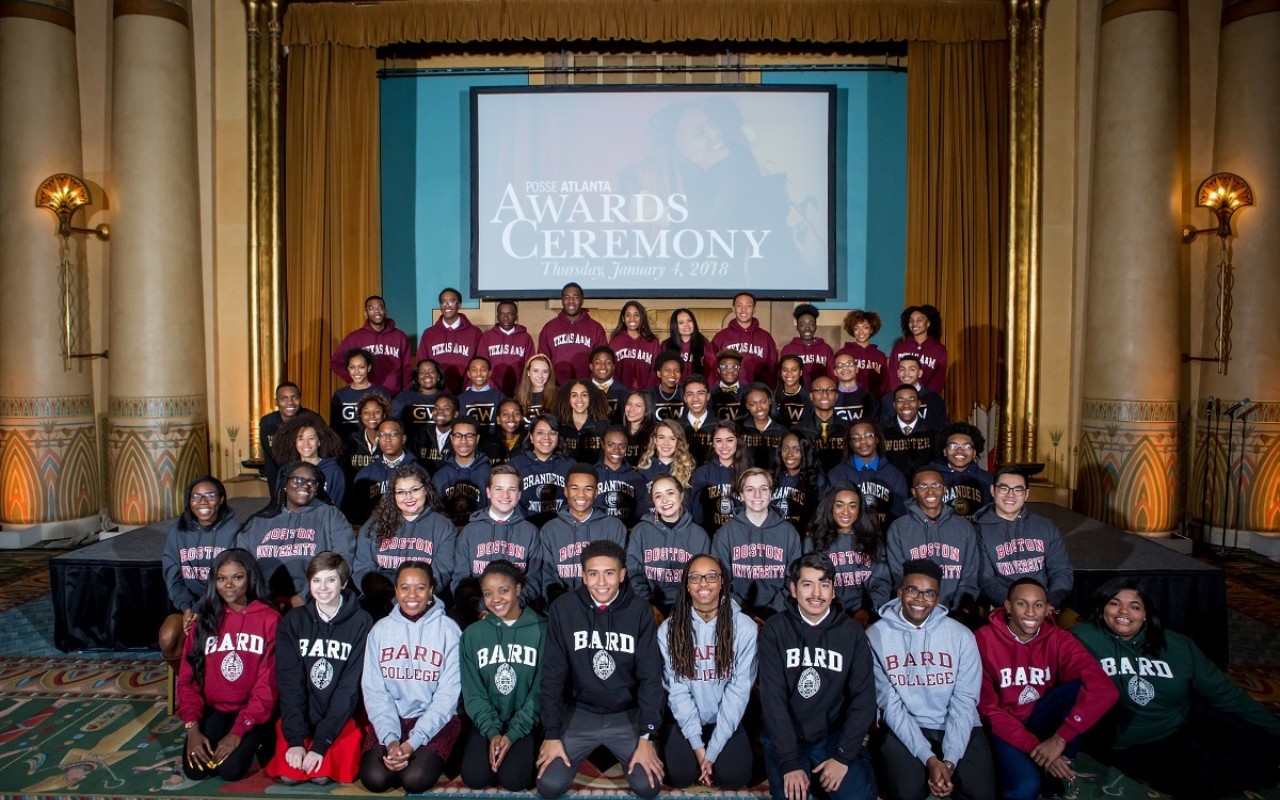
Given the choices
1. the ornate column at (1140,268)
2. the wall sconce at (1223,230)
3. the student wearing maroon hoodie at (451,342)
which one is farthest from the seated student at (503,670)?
the wall sconce at (1223,230)

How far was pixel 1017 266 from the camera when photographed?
8.41 m

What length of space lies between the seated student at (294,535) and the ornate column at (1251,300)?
7249 mm

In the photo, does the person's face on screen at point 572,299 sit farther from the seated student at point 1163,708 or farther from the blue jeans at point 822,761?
the seated student at point 1163,708

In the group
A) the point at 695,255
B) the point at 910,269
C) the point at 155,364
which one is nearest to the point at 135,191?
the point at 155,364

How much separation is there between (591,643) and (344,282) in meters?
6.00

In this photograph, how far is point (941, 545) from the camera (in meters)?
4.63

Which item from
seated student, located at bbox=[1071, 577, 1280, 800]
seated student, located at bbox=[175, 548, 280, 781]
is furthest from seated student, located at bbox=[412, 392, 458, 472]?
seated student, located at bbox=[1071, 577, 1280, 800]

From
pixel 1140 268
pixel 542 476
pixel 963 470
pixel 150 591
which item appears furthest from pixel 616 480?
pixel 1140 268

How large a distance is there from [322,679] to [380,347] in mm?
4178

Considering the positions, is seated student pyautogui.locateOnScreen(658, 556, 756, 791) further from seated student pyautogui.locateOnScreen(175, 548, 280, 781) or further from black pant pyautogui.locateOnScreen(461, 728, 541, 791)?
seated student pyautogui.locateOnScreen(175, 548, 280, 781)

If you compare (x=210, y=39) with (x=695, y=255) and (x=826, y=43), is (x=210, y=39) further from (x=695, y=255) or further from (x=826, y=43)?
(x=826, y=43)

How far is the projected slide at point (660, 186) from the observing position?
353 inches

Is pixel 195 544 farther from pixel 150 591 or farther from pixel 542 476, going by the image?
pixel 542 476

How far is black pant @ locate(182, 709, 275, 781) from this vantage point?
375 centimetres
